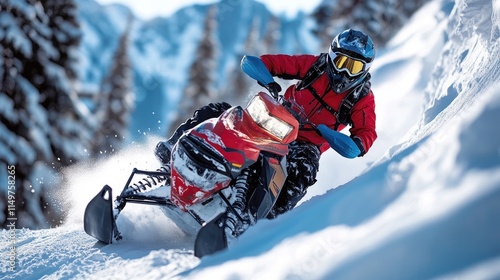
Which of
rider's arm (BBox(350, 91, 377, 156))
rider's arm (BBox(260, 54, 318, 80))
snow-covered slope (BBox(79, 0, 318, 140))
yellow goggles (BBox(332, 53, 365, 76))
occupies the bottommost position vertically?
rider's arm (BBox(350, 91, 377, 156))

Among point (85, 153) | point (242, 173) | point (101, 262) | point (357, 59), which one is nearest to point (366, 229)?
point (242, 173)

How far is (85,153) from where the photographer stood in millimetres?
14094

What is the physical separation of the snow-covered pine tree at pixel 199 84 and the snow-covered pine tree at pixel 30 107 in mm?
15755

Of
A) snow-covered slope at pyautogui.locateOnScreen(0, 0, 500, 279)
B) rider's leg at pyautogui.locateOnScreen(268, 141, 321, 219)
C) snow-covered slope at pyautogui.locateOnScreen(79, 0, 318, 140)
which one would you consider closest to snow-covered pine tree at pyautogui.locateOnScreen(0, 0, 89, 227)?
snow-covered slope at pyautogui.locateOnScreen(0, 0, 500, 279)

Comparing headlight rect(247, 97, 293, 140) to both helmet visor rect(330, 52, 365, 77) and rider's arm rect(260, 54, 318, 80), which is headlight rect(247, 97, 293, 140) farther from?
rider's arm rect(260, 54, 318, 80)

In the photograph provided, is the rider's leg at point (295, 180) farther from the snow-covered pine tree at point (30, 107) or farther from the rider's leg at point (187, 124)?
the snow-covered pine tree at point (30, 107)

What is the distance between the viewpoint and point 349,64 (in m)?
5.31

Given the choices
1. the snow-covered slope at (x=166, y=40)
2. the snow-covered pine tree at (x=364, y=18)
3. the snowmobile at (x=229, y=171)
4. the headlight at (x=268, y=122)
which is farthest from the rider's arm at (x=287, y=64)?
the snow-covered slope at (x=166, y=40)

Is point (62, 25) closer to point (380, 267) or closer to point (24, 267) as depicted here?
point (24, 267)

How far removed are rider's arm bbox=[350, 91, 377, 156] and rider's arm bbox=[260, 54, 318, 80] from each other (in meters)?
0.70

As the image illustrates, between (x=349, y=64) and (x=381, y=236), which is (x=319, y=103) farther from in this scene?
(x=381, y=236)

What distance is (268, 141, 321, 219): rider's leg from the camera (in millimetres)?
5047

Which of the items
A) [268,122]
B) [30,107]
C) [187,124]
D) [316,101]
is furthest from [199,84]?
[268,122]

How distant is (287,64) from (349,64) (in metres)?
0.72
